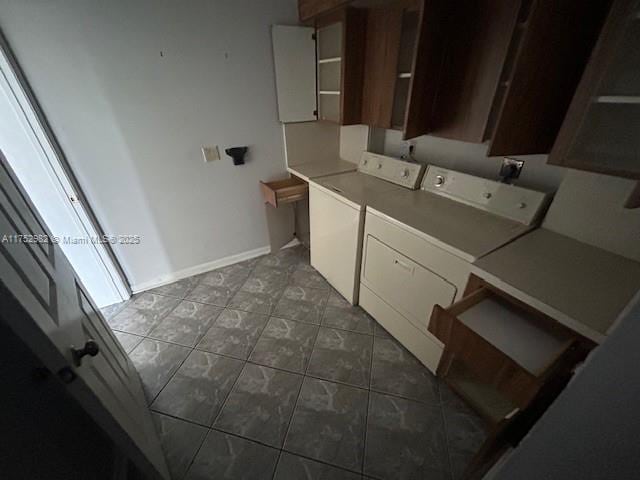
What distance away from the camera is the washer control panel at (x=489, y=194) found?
133 cm

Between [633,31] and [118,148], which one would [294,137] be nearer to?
[118,148]

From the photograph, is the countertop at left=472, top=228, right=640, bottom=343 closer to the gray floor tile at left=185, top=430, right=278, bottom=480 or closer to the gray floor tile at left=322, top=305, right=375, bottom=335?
the gray floor tile at left=322, top=305, right=375, bottom=335

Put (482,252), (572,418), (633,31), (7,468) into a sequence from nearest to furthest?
1. (572,418)
2. (7,468)
3. (633,31)
4. (482,252)

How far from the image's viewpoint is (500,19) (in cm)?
117

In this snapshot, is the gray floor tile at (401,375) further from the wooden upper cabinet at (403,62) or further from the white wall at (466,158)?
the wooden upper cabinet at (403,62)

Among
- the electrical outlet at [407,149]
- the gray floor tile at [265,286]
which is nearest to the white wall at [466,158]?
the electrical outlet at [407,149]

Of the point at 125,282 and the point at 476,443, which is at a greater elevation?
the point at 125,282

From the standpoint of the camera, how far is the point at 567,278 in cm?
102

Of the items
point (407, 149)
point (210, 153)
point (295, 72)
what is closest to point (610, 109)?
point (407, 149)

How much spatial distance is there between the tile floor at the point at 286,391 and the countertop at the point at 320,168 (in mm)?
1018

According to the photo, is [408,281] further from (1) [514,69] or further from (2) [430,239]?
(1) [514,69]

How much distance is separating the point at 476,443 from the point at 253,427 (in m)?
1.14

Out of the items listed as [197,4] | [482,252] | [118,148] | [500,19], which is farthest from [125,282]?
[500,19]

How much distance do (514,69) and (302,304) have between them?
1.89m
